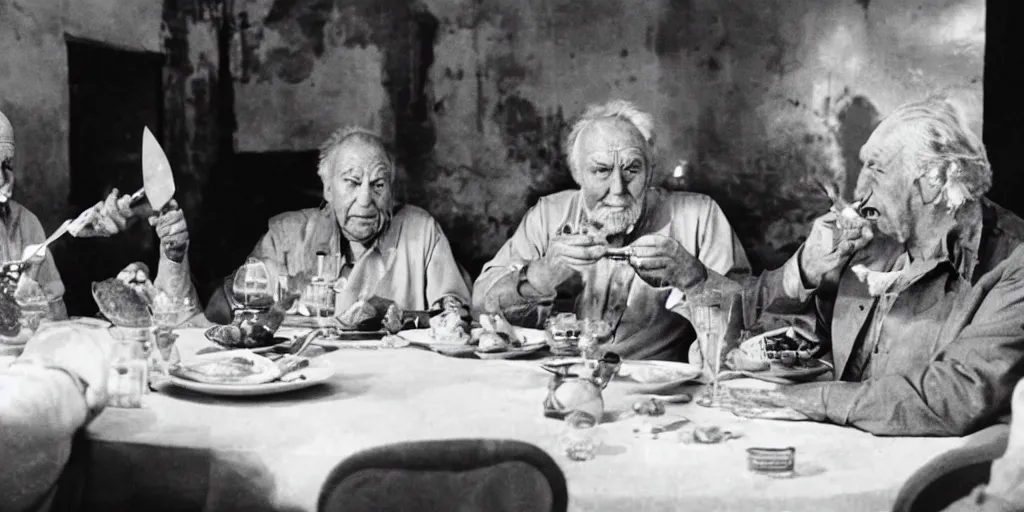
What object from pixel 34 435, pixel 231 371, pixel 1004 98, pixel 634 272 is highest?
pixel 1004 98

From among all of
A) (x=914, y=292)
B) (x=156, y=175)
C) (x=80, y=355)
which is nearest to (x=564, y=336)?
(x=914, y=292)

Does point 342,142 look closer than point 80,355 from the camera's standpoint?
No

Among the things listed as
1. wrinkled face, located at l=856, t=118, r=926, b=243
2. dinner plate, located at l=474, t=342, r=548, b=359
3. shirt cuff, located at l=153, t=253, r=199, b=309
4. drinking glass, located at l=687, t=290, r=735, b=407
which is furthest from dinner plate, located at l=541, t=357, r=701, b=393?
shirt cuff, located at l=153, t=253, r=199, b=309

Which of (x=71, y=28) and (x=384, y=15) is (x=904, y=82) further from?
(x=71, y=28)

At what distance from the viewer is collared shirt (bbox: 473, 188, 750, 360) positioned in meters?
4.05

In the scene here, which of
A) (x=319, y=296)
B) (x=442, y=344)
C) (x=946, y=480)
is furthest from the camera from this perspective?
(x=319, y=296)

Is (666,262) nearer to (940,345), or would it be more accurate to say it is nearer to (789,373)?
(789,373)

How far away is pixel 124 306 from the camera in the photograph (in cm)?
254

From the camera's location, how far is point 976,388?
6.61 ft

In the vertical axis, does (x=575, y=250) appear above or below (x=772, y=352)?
above

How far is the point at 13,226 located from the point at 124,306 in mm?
1469

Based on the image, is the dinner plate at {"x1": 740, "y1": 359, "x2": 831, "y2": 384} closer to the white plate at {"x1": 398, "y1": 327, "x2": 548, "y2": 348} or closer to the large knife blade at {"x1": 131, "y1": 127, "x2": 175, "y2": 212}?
the white plate at {"x1": 398, "y1": 327, "x2": 548, "y2": 348}

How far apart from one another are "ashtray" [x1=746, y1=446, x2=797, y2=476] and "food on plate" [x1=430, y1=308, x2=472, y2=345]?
4.48ft

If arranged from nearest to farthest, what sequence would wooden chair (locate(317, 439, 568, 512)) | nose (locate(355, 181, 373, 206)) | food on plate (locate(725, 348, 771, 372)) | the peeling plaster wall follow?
wooden chair (locate(317, 439, 568, 512))
food on plate (locate(725, 348, 771, 372))
the peeling plaster wall
nose (locate(355, 181, 373, 206))
